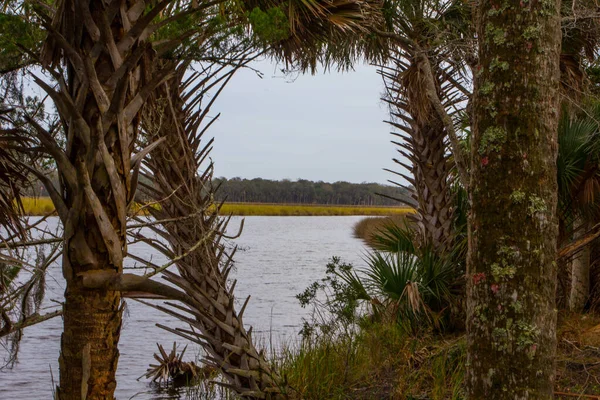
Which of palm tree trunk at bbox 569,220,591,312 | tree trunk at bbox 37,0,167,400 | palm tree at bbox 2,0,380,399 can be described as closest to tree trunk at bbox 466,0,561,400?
palm tree at bbox 2,0,380,399

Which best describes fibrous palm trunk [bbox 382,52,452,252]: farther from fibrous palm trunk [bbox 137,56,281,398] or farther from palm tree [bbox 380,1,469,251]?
fibrous palm trunk [bbox 137,56,281,398]

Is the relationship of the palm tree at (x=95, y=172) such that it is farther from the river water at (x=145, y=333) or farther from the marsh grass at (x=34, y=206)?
the marsh grass at (x=34, y=206)

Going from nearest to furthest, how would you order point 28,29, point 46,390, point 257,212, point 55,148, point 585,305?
point 55,148, point 28,29, point 585,305, point 46,390, point 257,212

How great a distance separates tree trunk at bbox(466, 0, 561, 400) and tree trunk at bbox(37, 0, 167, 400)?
1712mm

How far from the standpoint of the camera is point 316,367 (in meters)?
7.59

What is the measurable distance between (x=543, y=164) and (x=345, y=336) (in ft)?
17.2

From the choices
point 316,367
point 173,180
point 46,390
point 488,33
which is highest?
point 488,33

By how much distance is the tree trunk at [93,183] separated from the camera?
9.51ft

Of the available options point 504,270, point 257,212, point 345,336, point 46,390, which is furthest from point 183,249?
point 257,212

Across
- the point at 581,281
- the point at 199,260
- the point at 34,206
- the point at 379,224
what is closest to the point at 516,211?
the point at 34,206

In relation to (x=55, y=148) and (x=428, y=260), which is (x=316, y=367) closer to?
(x=428, y=260)

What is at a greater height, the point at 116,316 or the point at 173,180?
the point at 173,180

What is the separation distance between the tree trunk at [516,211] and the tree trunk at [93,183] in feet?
5.62

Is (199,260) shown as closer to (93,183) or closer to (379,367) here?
(379,367)
